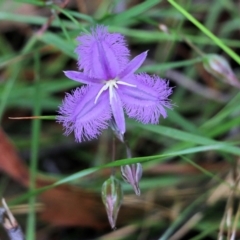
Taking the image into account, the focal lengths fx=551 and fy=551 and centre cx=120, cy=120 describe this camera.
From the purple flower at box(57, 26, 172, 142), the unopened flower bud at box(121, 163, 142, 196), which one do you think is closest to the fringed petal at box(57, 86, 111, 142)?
the purple flower at box(57, 26, 172, 142)

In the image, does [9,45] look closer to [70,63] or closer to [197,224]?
[70,63]

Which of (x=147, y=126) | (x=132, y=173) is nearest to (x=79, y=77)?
(x=132, y=173)

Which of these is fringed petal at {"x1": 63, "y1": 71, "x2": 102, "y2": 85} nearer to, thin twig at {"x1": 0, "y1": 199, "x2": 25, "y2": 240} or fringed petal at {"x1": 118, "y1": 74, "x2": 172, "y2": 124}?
fringed petal at {"x1": 118, "y1": 74, "x2": 172, "y2": 124}

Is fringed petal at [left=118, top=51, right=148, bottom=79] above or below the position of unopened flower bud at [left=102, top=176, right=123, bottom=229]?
above

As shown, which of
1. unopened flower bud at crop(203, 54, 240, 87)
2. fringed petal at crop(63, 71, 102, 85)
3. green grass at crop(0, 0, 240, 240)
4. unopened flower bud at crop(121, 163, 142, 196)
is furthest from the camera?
green grass at crop(0, 0, 240, 240)

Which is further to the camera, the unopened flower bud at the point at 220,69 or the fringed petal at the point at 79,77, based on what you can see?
the unopened flower bud at the point at 220,69

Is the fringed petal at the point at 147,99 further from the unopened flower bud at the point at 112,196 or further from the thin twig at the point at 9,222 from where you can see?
the thin twig at the point at 9,222

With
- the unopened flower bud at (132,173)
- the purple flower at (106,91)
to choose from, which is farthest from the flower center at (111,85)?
the unopened flower bud at (132,173)

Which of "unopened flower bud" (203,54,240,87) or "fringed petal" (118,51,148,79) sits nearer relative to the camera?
"fringed petal" (118,51,148,79)
